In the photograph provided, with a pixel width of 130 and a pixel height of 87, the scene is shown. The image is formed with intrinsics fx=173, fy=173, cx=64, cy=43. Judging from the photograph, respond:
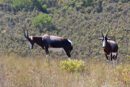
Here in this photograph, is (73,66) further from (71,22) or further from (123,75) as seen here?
(71,22)

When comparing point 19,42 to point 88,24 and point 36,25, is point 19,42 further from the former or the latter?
point 88,24

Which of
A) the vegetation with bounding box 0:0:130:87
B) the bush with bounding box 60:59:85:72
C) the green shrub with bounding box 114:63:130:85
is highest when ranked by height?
the green shrub with bounding box 114:63:130:85

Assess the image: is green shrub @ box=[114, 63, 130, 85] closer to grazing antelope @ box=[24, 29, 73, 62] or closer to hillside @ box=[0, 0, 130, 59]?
grazing antelope @ box=[24, 29, 73, 62]

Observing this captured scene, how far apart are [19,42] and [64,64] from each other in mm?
19761

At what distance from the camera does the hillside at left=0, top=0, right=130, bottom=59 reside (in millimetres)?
23422

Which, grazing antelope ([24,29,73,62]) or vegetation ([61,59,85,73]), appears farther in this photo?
grazing antelope ([24,29,73,62])

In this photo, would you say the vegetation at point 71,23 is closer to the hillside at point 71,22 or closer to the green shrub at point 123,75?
the hillside at point 71,22

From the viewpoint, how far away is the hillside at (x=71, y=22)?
23422mm

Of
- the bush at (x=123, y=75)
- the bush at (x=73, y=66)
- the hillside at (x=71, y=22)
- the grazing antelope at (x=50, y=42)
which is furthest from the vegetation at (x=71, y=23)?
the bush at (x=123, y=75)

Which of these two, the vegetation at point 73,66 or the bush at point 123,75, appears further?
the vegetation at point 73,66

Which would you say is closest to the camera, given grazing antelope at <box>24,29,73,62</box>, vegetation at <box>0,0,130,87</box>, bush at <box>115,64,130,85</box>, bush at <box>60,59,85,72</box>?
bush at <box>115,64,130,85</box>

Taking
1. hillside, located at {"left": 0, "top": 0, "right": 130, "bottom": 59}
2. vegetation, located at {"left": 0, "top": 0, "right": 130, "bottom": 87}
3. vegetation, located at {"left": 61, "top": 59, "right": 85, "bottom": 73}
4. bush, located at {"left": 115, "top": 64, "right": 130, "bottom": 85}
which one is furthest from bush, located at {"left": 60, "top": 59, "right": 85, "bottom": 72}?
hillside, located at {"left": 0, "top": 0, "right": 130, "bottom": 59}

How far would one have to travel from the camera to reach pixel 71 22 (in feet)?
96.5

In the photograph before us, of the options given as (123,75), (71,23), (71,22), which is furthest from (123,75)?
(71,22)
